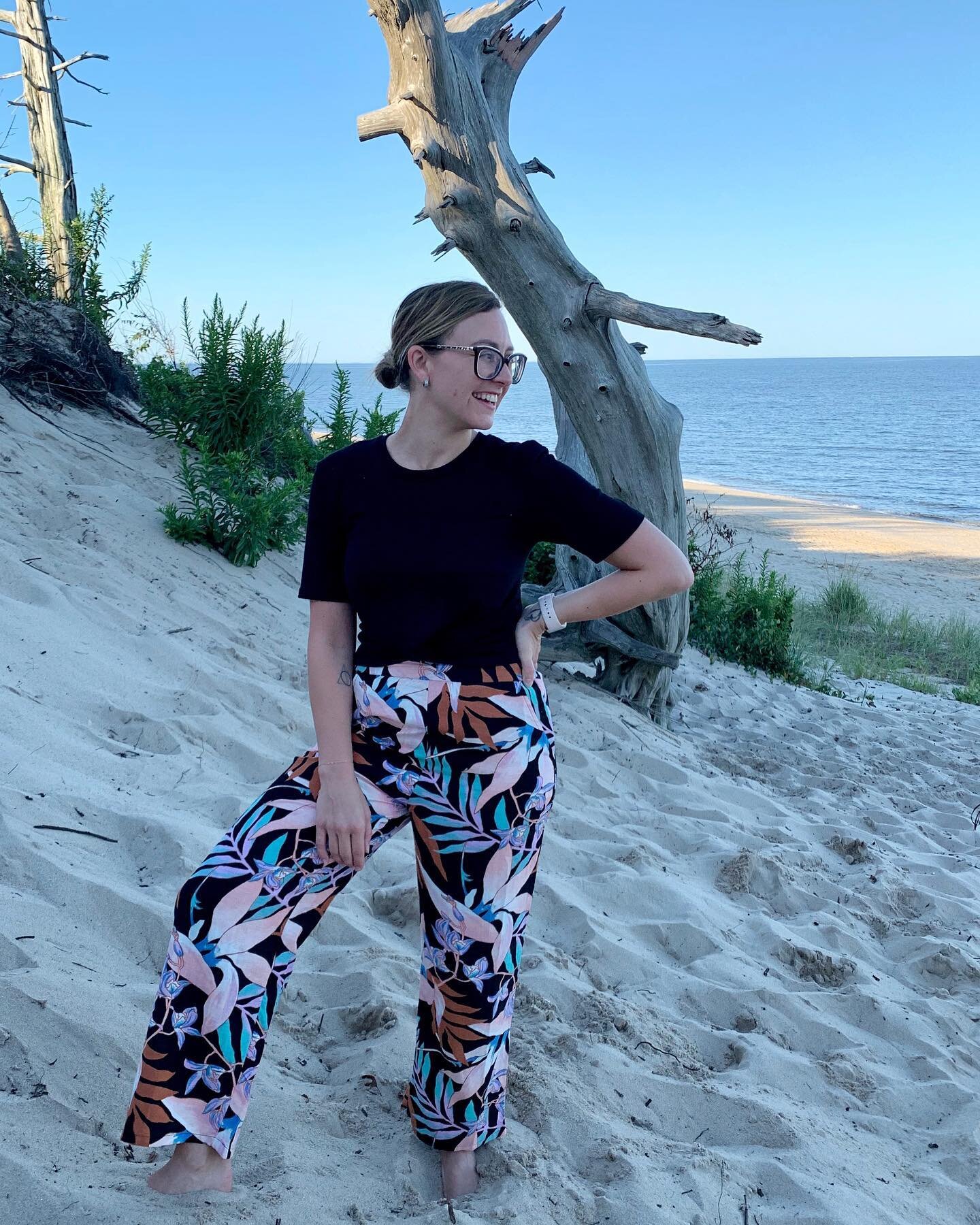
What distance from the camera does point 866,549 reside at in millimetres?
16828

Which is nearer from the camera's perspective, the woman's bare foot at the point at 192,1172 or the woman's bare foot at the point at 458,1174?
the woman's bare foot at the point at 192,1172

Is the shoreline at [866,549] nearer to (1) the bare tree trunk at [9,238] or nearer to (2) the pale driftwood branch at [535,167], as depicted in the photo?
(1) the bare tree trunk at [9,238]

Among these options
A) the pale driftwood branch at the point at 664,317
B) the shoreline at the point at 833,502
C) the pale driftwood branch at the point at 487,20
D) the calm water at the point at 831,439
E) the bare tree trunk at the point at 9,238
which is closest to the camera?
the pale driftwood branch at the point at 664,317

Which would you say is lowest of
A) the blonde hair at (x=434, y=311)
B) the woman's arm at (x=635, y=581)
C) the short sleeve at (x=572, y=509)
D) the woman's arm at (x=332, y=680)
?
the woman's arm at (x=332, y=680)

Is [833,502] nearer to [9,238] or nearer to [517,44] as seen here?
[9,238]

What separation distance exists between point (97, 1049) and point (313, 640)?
1.06 metres

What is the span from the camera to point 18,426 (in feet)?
19.8

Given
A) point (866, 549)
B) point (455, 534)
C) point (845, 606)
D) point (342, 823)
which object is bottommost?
point (866, 549)

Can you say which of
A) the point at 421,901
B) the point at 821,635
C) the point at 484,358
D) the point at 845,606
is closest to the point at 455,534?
the point at 484,358

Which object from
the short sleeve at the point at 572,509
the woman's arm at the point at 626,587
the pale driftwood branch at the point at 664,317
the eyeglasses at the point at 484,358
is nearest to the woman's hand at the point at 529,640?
the woman's arm at the point at 626,587

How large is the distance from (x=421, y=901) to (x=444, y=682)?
53 cm

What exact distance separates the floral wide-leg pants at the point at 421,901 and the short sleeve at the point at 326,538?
21 cm

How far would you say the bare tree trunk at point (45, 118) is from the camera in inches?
359

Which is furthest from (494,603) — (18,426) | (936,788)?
(18,426)
